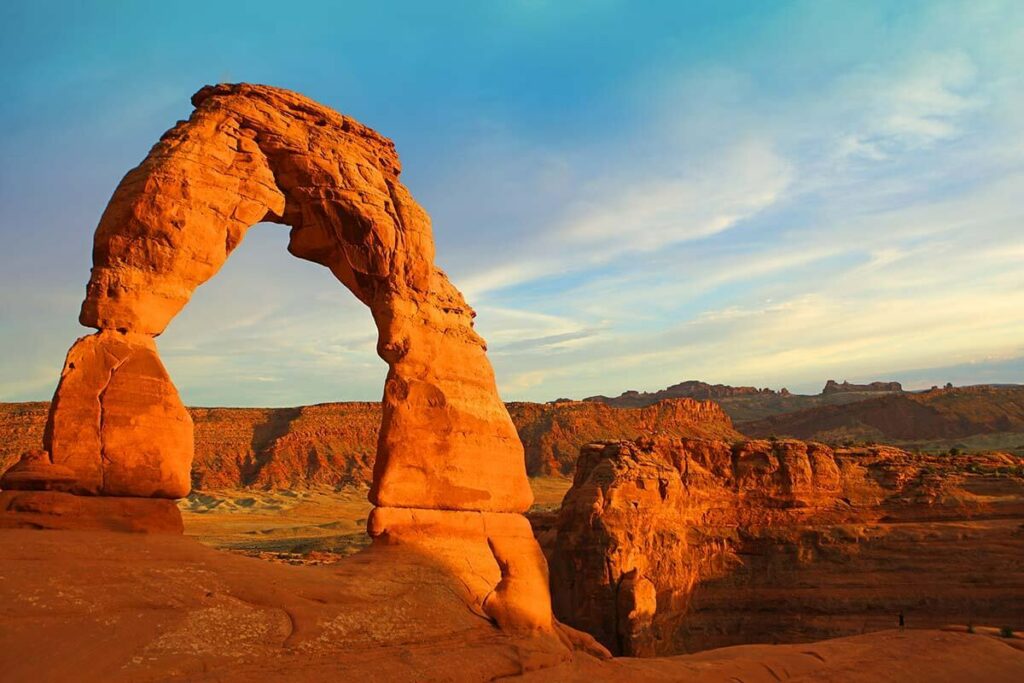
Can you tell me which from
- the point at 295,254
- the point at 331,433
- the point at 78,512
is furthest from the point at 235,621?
the point at 331,433

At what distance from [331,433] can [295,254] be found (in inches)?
2398

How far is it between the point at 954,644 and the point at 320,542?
2381 centimetres

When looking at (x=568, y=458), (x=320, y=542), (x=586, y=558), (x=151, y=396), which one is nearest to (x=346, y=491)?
(x=568, y=458)

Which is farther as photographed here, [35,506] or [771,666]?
[771,666]

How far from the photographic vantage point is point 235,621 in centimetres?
785

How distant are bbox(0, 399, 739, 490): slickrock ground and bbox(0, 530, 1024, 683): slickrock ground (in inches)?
2041

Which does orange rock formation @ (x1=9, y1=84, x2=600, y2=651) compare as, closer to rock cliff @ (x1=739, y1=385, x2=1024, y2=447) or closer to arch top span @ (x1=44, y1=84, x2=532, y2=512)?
arch top span @ (x1=44, y1=84, x2=532, y2=512)

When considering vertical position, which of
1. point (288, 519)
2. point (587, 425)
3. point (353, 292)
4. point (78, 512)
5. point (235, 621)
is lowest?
point (288, 519)

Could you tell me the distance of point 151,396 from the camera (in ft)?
31.4

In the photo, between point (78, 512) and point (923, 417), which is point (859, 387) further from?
point (78, 512)

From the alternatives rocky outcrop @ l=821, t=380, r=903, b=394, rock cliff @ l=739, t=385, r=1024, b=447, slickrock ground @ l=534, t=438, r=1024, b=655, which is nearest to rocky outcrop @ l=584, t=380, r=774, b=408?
rocky outcrop @ l=821, t=380, r=903, b=394

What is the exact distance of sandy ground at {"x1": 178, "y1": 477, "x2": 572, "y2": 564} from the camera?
32.0 metres

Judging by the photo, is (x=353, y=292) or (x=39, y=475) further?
(x=353, y=292)

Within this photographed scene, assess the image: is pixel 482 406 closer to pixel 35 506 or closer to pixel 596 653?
pixel 596 653
